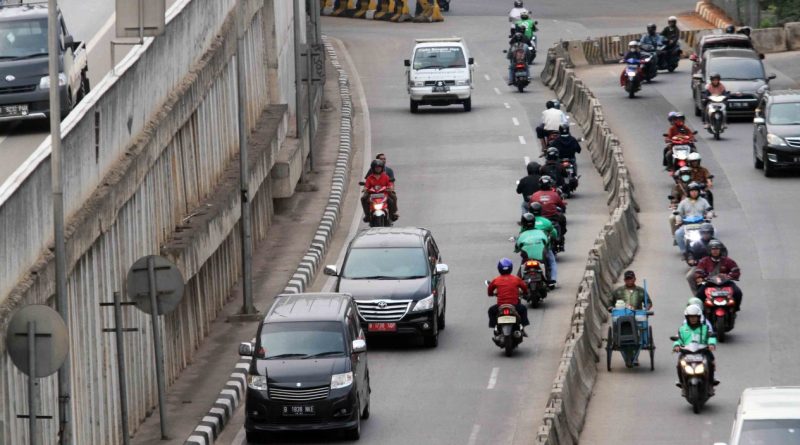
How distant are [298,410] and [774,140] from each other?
21025 mm

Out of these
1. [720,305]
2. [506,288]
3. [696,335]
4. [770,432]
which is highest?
[770,432]

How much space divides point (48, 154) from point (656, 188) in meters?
23.3

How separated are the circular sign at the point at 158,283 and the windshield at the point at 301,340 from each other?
2.10 metres

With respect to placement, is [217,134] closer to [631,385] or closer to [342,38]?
[631,385]

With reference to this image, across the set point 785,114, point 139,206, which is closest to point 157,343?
point 139,206

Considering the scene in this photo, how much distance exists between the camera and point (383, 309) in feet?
92.3

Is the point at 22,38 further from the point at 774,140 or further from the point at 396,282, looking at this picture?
the point at 774,140

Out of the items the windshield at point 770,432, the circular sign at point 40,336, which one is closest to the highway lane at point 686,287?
the windshield at point 770,432

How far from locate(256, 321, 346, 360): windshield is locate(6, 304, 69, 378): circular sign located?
716 centimetres

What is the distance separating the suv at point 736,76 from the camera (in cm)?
4838

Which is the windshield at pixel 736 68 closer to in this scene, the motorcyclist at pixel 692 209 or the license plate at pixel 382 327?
the motorcyclist at pixel 692 209

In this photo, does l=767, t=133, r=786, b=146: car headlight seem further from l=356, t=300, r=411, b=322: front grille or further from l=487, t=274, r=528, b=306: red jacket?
l=356, t=300, r=411, b=322: front grille

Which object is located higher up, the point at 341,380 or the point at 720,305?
the point at 341,380

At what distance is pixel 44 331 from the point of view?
16625 millimetres
